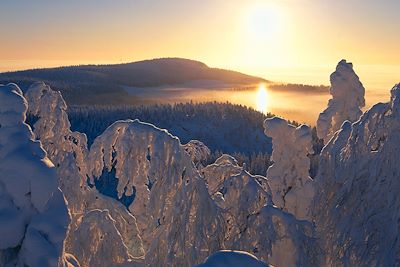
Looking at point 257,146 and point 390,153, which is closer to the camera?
point 390,153

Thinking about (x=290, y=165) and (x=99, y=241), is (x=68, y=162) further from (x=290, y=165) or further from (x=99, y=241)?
(x=290, y=165)

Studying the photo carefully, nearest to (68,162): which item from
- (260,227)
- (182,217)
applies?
(182,217)

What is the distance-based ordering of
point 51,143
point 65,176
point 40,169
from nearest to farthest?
point 40,169 → point 65,176 → point 51,143

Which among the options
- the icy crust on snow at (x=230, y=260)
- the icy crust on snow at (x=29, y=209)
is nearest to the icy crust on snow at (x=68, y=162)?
→ the icy crust on snow at (x=29, y=209)

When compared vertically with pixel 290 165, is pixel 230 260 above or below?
above

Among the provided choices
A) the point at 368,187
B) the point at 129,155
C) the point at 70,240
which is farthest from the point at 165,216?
the point at 368,187

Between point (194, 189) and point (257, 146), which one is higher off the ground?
point (194, 189)

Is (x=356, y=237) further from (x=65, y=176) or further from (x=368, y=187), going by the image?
(x=65, y=176)
